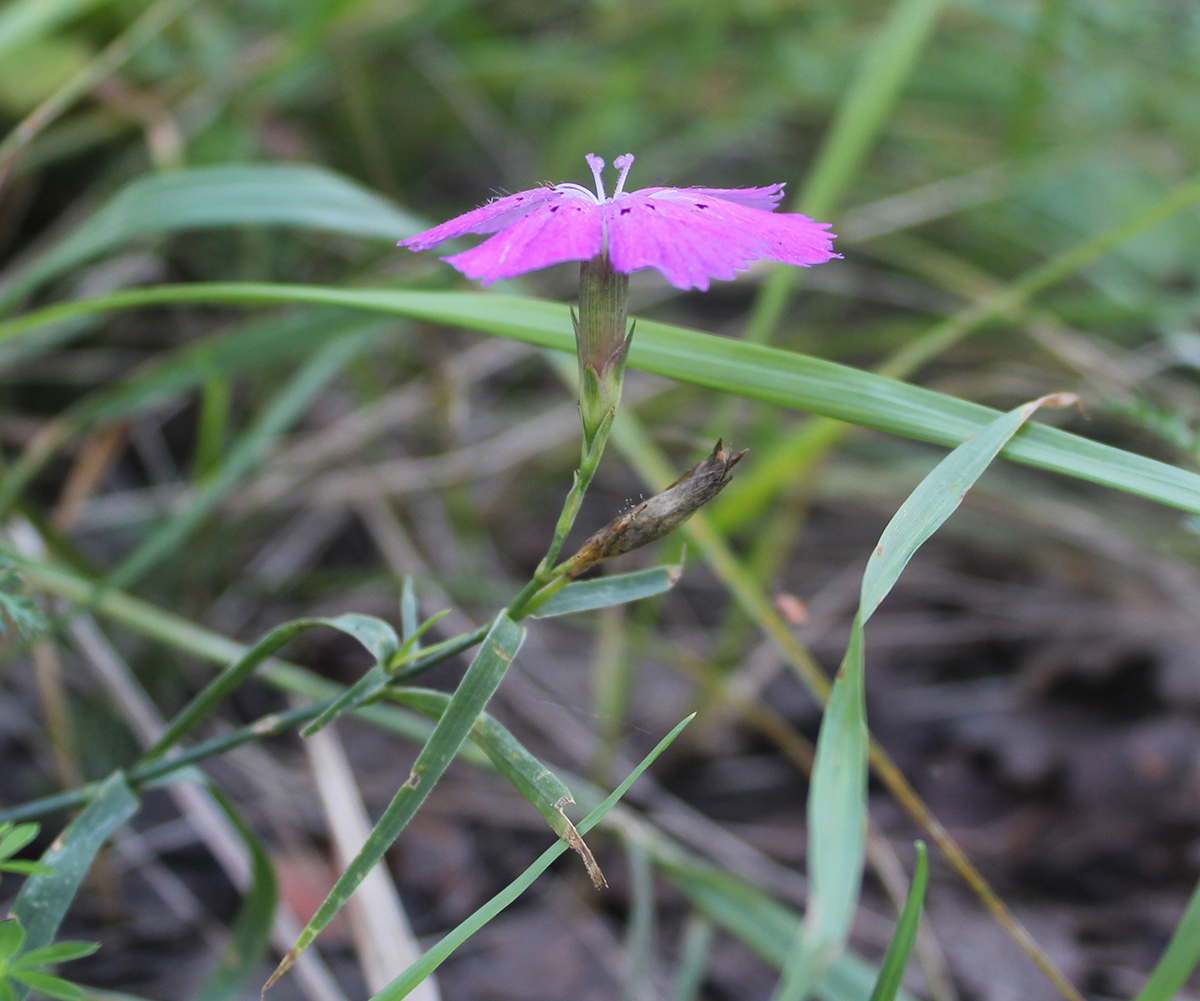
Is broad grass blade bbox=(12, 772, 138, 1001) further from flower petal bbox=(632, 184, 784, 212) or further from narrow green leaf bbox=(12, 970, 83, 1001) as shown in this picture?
flower petal bbox=(632, 184, 784, 212)

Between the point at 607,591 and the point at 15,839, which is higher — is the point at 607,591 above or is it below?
above

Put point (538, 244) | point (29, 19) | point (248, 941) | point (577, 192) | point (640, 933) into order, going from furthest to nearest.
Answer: point (29, 19), point (640, 933), point (248, 941), point (577, 192), point (538, 244)

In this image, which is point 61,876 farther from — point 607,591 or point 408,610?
point 607,591

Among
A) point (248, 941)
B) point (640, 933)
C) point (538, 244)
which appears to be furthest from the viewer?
point (640, 933)

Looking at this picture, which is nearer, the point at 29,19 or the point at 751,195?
the point at 751,195

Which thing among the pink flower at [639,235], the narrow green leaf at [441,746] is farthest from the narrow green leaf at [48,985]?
the pink flower at [639,235]

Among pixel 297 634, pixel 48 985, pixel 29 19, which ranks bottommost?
pixel 48 985

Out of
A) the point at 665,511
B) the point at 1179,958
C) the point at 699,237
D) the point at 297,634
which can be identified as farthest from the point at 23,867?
the point at 1179,958

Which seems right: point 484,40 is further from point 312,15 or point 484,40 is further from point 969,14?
point 969,14
